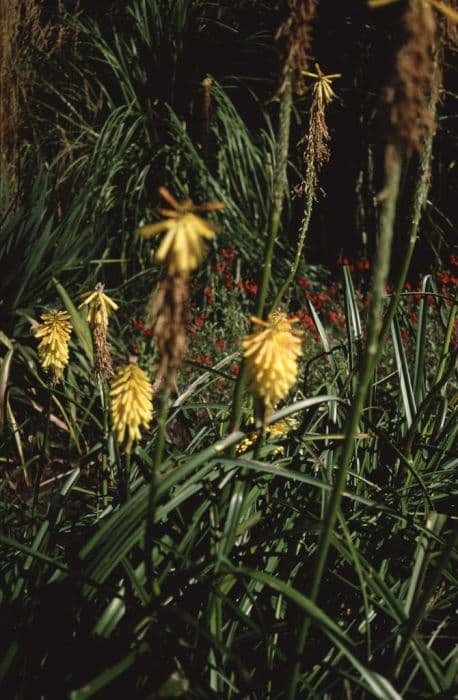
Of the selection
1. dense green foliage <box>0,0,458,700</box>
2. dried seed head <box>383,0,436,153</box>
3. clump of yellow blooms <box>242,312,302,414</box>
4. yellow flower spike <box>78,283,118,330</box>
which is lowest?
dense green foliage <box>0,0,458,700</box>

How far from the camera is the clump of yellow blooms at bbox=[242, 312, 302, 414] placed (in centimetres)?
103

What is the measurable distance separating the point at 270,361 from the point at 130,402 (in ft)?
0.99

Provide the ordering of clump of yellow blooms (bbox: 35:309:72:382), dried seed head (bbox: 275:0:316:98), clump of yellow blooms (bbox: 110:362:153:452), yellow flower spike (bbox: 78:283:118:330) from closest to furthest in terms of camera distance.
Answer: dried seed head (bbox: 275:0:316:98) < clump of yellow blooms (bbox: 110:362:153:452) < yellow flower spike (bbox: 78:283:118:330) < clump of yellow blooms (bbox: 35:309:72:382)

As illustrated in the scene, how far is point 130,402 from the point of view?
46.7 inches

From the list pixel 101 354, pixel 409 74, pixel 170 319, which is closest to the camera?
pixel 409 74

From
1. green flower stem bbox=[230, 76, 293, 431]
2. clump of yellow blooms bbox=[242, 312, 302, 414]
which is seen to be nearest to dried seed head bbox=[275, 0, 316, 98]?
green flower stem bbox=[230, 76, 293, 431]

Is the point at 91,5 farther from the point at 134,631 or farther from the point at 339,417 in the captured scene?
the point at 134,631

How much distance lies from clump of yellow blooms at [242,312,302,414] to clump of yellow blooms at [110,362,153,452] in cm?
24

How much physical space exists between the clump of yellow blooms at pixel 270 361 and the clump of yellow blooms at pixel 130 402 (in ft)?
0.80

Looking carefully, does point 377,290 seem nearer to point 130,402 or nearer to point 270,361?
point 270,361

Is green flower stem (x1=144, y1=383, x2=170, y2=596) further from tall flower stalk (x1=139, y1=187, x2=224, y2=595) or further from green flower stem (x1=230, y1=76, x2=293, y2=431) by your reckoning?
green flower stem (x1=230, y1=76, x2=293, y2=431)

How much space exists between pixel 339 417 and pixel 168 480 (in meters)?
0.91

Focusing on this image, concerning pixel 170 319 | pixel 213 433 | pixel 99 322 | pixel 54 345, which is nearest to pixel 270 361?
pixel 170 319

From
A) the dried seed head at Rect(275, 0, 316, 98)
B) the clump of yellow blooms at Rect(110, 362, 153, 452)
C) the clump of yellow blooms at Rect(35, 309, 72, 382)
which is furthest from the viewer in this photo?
the clump of yellow blooms at Rect(35, 309, 72, 382)
